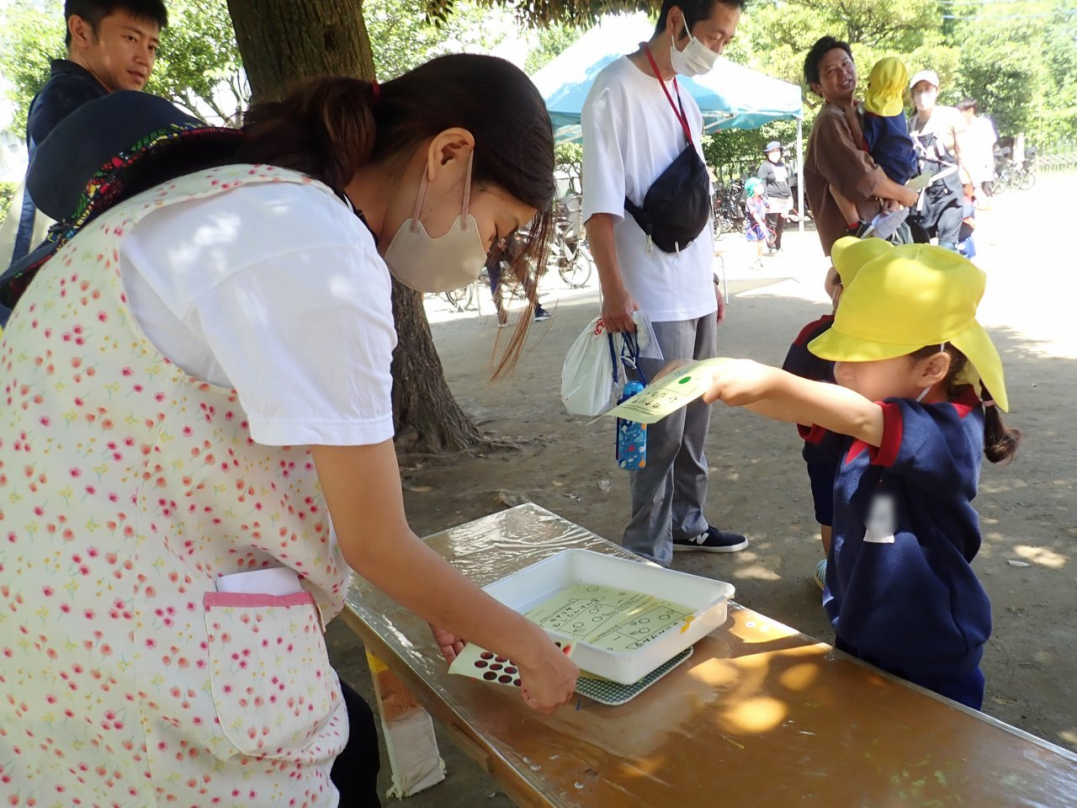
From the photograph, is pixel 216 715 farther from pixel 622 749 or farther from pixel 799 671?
pixel 799 671

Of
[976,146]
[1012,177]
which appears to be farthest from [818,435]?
[1012,177]

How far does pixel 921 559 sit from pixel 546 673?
824 mm

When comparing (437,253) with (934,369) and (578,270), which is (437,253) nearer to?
(934,369)

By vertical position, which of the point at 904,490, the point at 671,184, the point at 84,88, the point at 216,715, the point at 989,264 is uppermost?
the point at 84,88

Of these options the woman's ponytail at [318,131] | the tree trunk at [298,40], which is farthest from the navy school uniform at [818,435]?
the tree trunk at [298,40]

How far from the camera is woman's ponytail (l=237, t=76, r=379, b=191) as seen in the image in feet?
3.19

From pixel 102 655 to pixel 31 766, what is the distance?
0.68 ft

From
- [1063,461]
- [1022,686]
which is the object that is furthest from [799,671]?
[1063,461]

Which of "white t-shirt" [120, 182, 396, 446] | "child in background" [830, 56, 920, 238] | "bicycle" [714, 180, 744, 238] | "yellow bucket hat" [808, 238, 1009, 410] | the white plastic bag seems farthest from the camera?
"bicycle" [714, 180, 744, 238]

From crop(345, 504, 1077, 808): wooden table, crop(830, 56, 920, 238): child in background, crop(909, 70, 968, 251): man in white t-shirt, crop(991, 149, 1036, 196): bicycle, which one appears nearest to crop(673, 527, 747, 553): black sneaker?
crop(830, 56, 920, 238): child in background

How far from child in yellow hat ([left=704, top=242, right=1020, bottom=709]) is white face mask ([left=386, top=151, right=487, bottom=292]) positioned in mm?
439

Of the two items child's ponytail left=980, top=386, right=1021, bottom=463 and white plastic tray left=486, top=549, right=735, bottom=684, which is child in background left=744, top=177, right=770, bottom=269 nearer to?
child's ponytail left=980, top=386, right=1021, bottom=463

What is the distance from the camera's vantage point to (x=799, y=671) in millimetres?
1353

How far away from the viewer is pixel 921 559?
1.52 meters
